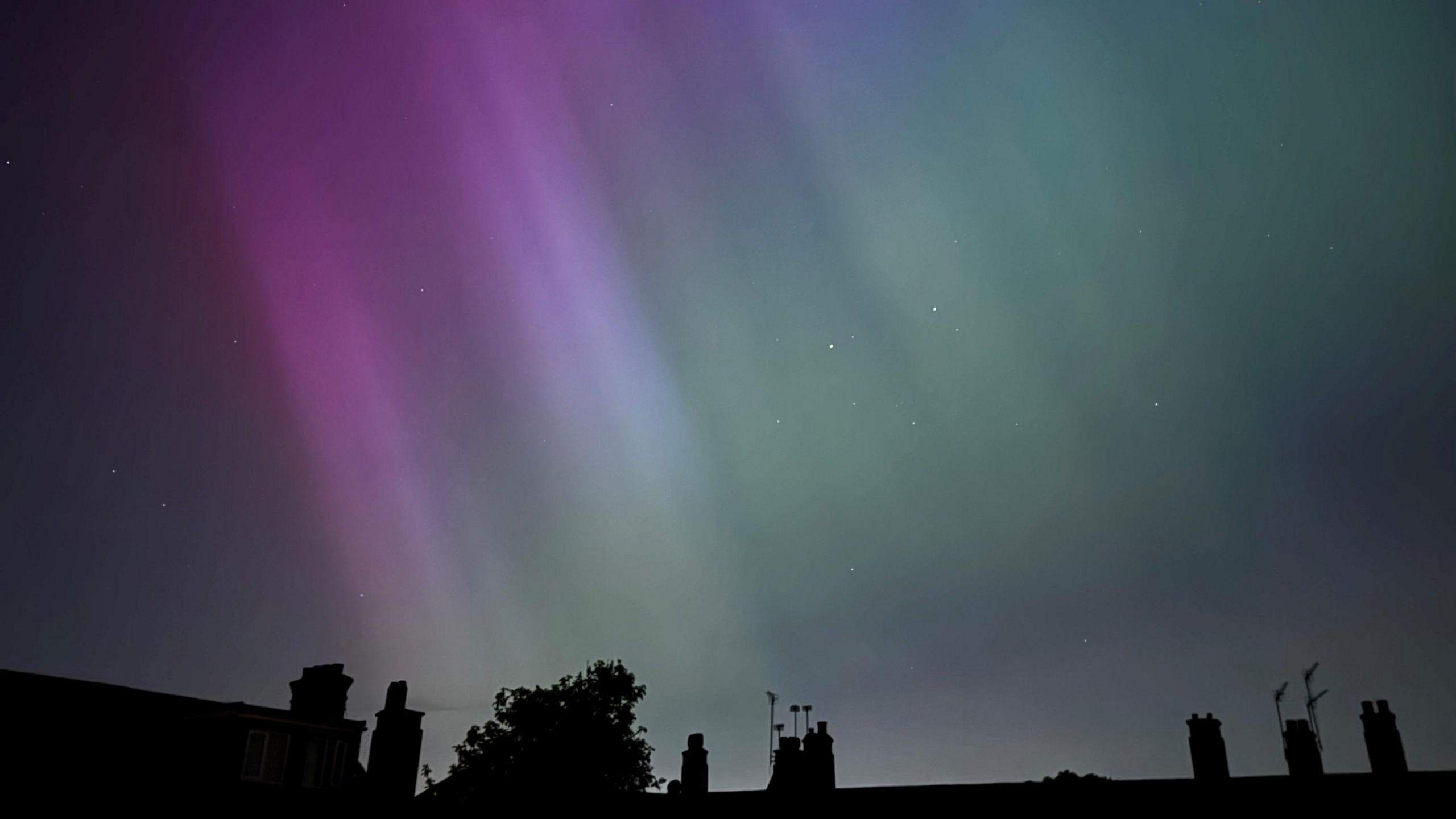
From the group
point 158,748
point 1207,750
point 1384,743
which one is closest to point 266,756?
point 158,748

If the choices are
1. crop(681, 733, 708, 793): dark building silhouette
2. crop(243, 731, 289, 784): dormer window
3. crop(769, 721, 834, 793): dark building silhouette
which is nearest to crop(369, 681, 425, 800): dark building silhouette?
crop(243, 731, 289, 784): dormer window

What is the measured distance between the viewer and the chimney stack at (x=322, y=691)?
42.6 meters

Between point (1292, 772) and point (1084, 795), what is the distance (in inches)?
250

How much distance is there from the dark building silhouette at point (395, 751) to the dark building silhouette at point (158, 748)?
4.07 feet

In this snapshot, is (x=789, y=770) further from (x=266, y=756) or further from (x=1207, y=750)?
(x=266, y=756)

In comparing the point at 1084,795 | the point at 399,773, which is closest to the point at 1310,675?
the point at 1084,795

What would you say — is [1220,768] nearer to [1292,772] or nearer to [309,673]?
[1292,772]

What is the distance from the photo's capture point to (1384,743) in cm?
2967

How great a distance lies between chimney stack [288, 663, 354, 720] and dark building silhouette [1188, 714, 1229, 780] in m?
32.6

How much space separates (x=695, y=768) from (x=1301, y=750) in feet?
77.3

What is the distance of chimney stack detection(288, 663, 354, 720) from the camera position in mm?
42594

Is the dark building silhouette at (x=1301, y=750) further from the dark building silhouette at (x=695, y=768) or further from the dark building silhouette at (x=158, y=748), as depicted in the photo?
the dark building silhouette at (x=158, y=748)

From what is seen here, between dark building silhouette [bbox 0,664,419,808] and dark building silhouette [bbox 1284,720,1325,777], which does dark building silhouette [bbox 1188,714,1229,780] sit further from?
dark building silhouette [bbox 0,664,419,808]

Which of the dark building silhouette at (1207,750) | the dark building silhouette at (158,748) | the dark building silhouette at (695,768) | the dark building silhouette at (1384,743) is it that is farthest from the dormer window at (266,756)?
the dark building silhouette at (1384,743)
